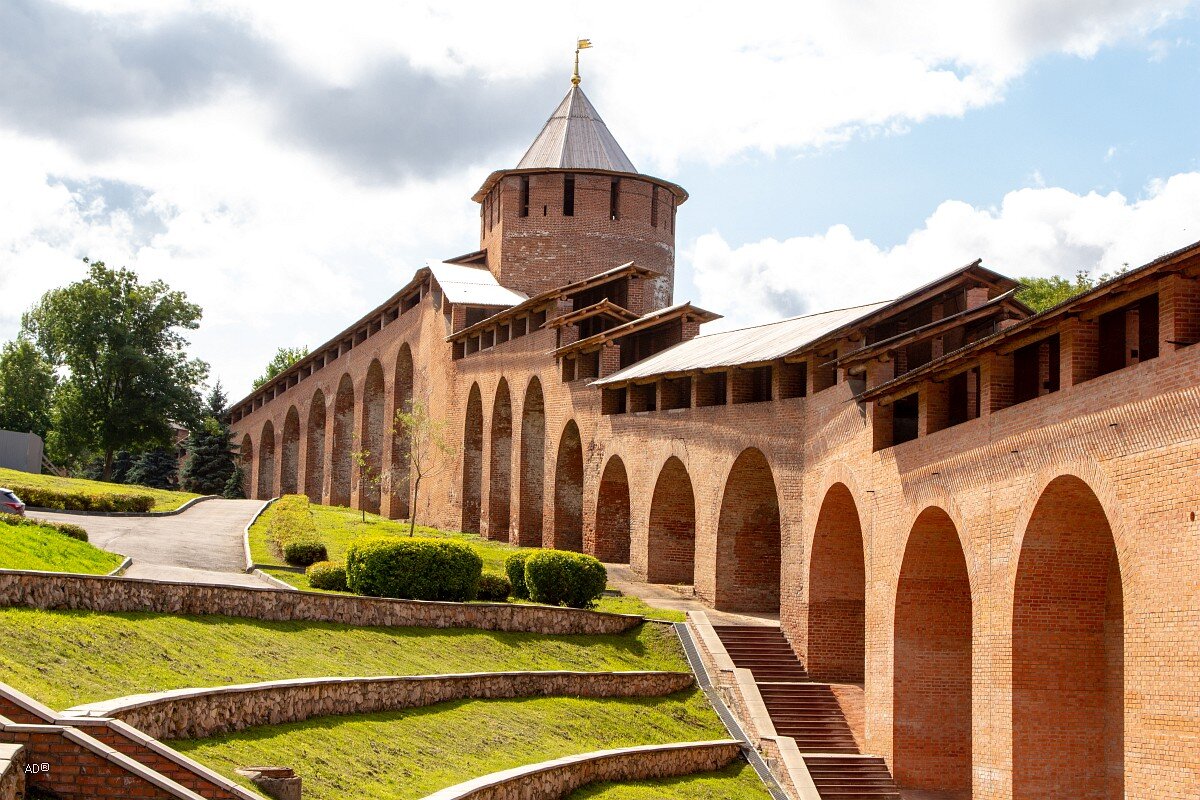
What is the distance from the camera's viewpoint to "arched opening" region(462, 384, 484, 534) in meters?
39.4

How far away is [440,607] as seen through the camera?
2117cm

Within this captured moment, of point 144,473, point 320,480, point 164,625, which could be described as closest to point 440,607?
point 164,625

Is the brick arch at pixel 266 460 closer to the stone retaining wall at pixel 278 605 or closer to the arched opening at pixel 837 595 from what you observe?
the stone retaining wall at pixel 278 605

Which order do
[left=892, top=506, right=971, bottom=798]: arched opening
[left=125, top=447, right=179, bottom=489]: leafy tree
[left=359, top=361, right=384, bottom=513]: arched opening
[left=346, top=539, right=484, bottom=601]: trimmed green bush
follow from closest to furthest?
1. [left=892, top=506, right=971, bottom=798]: arched opening
2. [left=346, top=539, right=484, bottom=601]: trimmed green bush
3. [left=359, top=361, right=384, bottom=513]: arched opening
4. [left=125, top=447, right=179, bottom=489]: leafy tree

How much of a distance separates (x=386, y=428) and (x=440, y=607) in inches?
997

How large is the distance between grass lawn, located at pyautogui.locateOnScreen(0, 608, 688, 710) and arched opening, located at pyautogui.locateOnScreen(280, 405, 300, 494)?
36.3 meters

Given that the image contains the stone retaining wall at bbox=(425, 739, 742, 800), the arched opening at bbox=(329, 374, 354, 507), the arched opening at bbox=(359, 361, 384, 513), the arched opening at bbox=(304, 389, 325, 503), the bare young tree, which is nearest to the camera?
the stone retaining wall at bbox=(425, 739, 742, 800)

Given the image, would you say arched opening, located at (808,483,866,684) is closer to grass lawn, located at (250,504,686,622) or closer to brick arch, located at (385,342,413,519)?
grass lawn, located at (250,504,686,622)

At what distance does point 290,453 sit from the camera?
2286 inches

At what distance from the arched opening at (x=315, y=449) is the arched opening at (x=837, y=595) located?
33807mm

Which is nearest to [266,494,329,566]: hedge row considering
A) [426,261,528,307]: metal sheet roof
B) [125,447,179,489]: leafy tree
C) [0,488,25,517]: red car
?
[0,488,25,517]: red car

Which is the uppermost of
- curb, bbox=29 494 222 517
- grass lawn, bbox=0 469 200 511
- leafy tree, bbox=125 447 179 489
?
leafy tree, bbox=125 447 179 489

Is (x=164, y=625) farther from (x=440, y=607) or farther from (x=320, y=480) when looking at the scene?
(x=320, y=480)

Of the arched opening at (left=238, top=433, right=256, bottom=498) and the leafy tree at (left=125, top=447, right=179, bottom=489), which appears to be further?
the leafy tree at (left=125, top=447, right=179, bottom=489)
